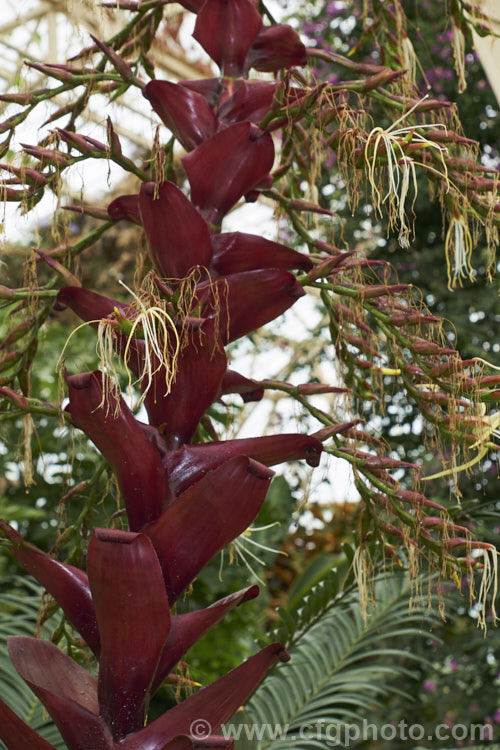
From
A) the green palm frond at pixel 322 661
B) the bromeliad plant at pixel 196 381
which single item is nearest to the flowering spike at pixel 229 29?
the bromeliad plant at pixel 196 381

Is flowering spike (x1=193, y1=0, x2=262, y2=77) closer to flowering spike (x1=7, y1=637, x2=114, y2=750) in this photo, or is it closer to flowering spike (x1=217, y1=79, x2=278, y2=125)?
flowering spike (x1=217, y1=79, x2=278, y2=125)

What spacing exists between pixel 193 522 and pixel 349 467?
167mm

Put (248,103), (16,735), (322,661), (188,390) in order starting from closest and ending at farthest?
(16,735)
(188,390)
(248,103)
(322,661)

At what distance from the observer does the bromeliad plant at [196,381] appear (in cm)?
47

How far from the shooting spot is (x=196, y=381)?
54 cm

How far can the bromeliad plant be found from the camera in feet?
1.53

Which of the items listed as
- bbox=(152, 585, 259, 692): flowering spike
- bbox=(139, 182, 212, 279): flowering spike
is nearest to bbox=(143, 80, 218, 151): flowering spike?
bbox=(139, 182, 212, 279): flowering spike

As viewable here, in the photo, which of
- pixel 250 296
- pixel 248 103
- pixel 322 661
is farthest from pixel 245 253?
pixel 322 661

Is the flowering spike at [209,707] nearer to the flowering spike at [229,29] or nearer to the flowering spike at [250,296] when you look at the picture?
the flowering spike at [250,296]

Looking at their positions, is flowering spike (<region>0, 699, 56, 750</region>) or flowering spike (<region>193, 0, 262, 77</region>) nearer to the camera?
flowering spike (<region>0, 699, 56, 750</region>)

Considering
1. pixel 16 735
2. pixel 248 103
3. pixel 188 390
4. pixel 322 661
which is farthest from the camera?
pixel 322 661

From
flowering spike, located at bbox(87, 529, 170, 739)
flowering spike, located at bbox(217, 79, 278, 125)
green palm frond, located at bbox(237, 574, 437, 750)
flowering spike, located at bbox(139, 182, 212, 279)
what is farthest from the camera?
green palm frond, located at bbox(237, 574, 437, 750)

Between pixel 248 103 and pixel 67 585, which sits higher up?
pixel 248 103

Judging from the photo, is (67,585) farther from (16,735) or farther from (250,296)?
(250,296)
